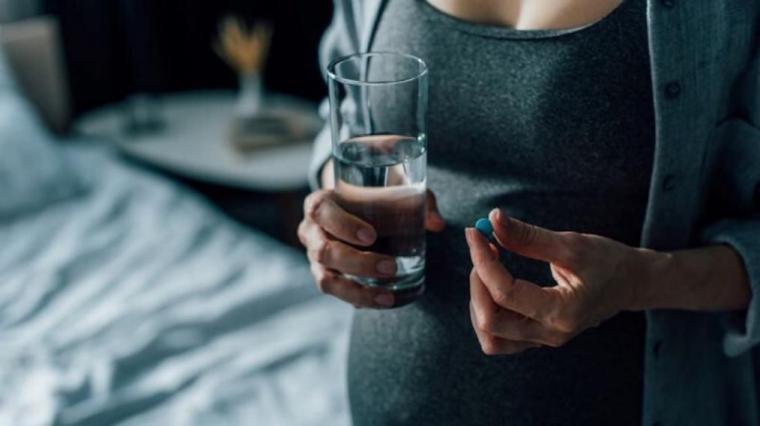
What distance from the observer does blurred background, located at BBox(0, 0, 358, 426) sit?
1404mm

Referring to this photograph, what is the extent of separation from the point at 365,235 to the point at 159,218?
1235 mm

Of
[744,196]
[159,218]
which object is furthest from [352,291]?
[159,218]

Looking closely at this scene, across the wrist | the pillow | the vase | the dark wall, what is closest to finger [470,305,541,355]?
the wrist

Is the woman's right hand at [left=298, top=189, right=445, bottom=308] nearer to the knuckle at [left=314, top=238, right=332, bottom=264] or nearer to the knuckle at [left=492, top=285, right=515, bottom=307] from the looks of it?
the knuckle at [left=314, top=238, right=332, bottom=264]

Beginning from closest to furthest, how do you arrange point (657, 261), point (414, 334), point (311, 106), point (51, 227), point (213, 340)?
point (657, 261), point (414, 334), point (213, 340), point (51, 227), point (311, 106)

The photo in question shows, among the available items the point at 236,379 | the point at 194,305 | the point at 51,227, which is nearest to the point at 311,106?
the point at 51,227

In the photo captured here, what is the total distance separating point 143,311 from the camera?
62.2 inches

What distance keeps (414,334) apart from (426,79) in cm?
24

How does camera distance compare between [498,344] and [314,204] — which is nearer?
[498,344]

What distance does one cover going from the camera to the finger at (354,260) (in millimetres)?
778

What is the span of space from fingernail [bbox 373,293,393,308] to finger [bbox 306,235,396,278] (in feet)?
0.07

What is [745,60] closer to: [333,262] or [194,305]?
[333,262]

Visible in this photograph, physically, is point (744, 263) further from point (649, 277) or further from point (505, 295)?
point (505, 295)

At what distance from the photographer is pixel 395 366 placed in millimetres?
870
